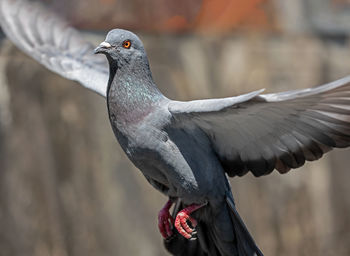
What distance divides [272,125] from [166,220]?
83cm

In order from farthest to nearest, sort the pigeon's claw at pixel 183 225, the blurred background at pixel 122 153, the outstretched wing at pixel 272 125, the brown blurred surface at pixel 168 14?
the brown blurred surface at pixel 168 14, the blurred background at pixel 122 153, the pigeon's claw at pixel 183 225, the outstretched wing at pixel 272 125

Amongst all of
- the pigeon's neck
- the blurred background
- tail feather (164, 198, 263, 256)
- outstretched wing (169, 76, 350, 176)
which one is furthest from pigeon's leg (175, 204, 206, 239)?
the blurred background

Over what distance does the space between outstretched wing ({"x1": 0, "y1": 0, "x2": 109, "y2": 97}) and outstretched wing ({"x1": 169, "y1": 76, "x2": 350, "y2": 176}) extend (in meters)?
0.99

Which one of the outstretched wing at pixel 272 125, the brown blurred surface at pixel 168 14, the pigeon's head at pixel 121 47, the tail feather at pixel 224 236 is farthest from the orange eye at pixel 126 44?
the brown blurred surface at pixel 168 14

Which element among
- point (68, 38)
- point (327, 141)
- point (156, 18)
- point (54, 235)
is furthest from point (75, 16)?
point (327, 141)

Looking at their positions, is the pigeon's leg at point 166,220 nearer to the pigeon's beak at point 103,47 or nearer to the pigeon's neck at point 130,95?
the pigeon's neck at point 130,95

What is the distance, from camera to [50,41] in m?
4.39

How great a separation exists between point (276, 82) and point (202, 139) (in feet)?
13.7

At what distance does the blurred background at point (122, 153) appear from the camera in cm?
592

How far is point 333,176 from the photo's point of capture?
7461mm

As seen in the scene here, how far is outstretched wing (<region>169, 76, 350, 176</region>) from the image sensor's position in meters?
2.78

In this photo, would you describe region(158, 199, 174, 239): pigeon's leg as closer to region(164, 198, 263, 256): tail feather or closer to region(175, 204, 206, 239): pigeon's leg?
region(164, 198, 263, 256): tail feather

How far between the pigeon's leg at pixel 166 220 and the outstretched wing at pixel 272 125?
1.28ft

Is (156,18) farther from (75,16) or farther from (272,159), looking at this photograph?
(272,159)
